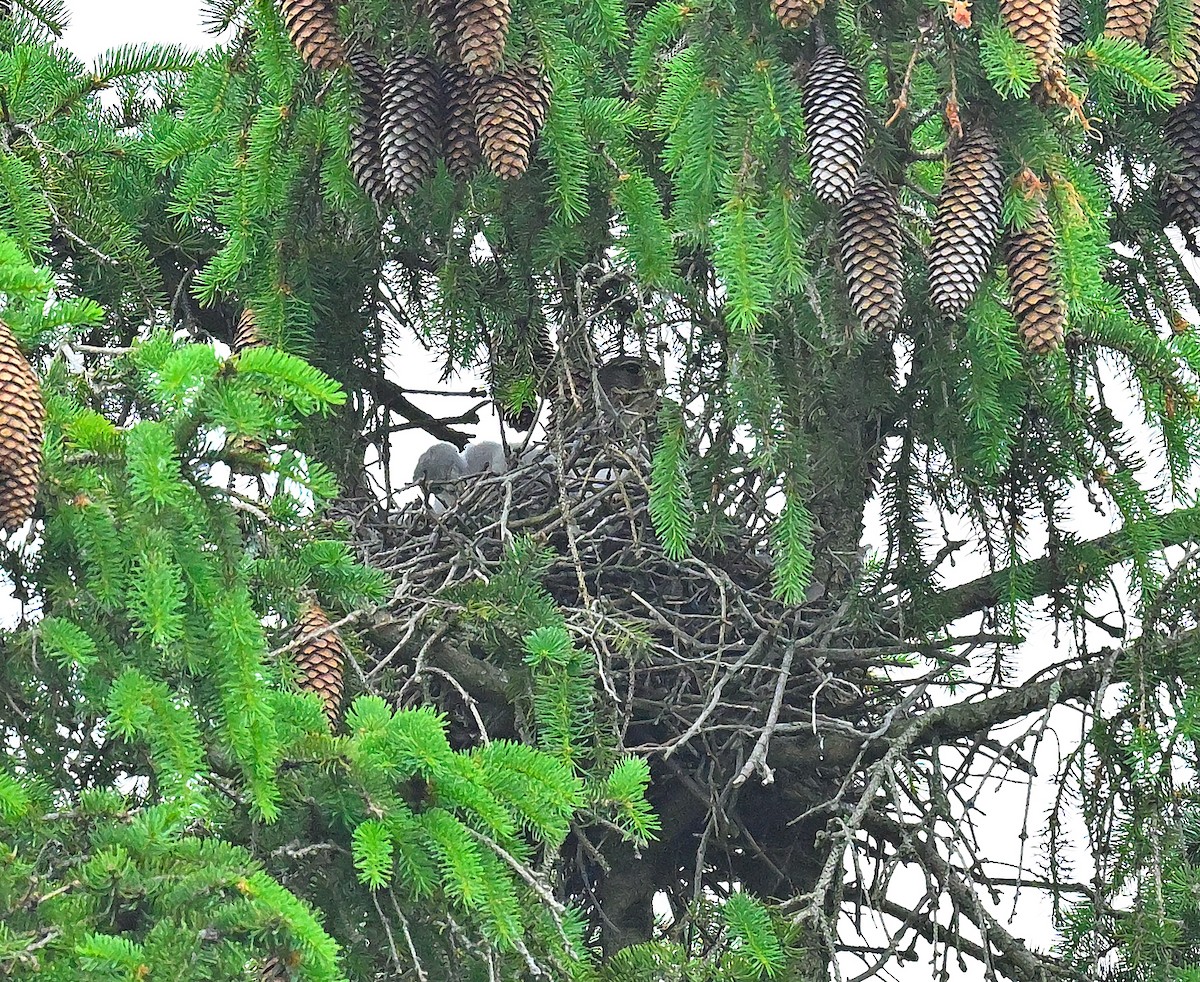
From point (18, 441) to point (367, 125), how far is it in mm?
1312

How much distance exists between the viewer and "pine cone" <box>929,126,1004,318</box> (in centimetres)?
248

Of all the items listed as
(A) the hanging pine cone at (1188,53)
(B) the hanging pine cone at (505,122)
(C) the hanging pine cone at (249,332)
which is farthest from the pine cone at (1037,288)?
(C) the hanging pine cone at (249,332)

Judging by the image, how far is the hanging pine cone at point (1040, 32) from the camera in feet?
7.77

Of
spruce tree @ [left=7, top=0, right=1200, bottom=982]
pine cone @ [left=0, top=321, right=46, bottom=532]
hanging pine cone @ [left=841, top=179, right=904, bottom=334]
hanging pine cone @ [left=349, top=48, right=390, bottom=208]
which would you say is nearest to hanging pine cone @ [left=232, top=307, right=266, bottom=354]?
spruce tree @ [left=7, top=0, right=1200, bottom=982]

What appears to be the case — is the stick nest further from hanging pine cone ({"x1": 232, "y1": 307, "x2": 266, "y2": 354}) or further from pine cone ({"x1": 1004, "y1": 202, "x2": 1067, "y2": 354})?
pine cone ({"x1": 1004, "y1": 202, "x2": 1067, "y2": 354})

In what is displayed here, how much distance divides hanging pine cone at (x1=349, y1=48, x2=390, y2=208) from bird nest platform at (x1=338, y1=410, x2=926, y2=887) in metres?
0.78

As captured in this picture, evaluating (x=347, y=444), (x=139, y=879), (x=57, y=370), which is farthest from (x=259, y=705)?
(x=347, y=444)

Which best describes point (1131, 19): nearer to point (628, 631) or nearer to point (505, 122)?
point (505, 122)

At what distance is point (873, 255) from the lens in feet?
8.56

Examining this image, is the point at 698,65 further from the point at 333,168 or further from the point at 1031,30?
the point at 333,168

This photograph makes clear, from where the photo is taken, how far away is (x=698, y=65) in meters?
2.75

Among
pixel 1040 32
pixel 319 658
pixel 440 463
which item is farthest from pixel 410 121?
pixel 440 463

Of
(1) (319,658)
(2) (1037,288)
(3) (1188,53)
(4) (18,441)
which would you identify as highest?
(3) (1188,53)

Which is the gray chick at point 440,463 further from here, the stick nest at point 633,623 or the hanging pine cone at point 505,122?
the hanging pine cone at point 505,122
